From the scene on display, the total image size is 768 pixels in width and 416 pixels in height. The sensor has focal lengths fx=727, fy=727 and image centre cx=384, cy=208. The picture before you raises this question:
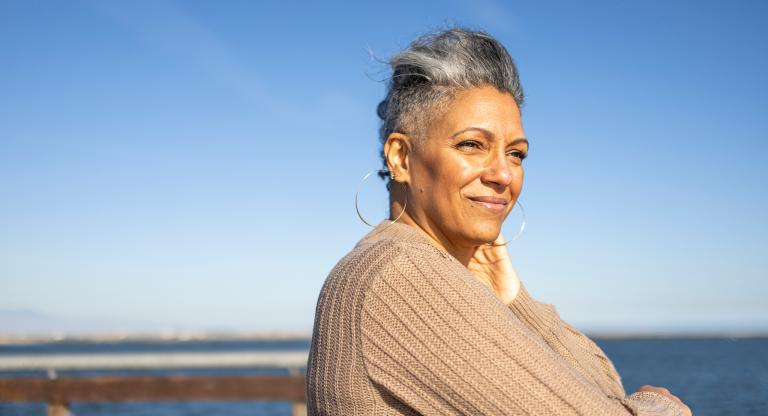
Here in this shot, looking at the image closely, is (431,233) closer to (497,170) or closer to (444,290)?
(497,170)

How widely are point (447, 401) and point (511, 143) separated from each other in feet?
1.83

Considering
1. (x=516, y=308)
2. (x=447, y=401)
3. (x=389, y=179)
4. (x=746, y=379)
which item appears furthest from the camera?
(x=746, y=379)

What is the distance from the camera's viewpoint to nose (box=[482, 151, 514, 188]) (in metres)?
1.38

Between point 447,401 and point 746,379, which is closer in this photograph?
point 447,401

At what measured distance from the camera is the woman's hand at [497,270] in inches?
69.7

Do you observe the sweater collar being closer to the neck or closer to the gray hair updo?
the neck

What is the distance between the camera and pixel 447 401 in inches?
41.1

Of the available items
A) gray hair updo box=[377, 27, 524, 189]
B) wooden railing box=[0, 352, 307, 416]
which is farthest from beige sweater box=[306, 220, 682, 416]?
wooden railing box=[0, 352, 307, 416]

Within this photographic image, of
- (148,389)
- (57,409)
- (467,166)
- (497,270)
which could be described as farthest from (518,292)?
(57,409)

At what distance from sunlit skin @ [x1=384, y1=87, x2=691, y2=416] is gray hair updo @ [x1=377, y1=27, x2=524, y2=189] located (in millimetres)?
22

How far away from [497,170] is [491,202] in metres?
0.07

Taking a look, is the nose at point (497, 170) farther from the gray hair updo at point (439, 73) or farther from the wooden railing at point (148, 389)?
the wooden railing at point (148, 389)

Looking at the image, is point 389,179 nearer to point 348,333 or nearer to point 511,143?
point 511,143

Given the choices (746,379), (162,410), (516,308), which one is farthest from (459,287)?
(746,379)
